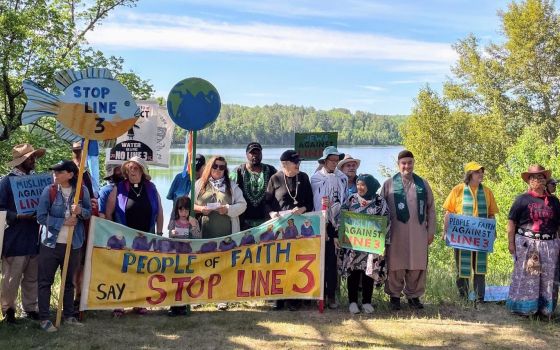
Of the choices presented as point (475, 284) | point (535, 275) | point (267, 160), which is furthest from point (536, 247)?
point (267, 160)

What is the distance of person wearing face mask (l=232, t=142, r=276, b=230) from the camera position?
6.73m

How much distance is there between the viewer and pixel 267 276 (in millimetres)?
6344

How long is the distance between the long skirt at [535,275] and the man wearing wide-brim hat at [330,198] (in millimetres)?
2078

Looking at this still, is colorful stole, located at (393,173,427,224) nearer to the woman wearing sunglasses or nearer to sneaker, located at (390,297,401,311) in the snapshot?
sneaker, located at (390,297,401,311)

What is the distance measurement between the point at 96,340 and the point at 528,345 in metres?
4.20

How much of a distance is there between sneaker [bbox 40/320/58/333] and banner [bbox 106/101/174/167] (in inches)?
120

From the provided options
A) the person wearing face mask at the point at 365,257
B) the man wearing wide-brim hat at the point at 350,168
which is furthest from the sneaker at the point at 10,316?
the man wearing wide-brim hat at the point at 350,168

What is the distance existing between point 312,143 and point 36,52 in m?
16.7

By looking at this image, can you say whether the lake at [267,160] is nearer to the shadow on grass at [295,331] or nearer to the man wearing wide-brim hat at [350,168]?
the man wearing wide-brim hat at [350,168]

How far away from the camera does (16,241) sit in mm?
5645

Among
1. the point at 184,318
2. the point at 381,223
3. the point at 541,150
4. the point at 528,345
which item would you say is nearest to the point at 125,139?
the point at 184,318

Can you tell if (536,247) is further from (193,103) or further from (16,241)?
(16,241)

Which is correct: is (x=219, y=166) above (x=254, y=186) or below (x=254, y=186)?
above

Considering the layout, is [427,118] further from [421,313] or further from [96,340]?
[96,340]
